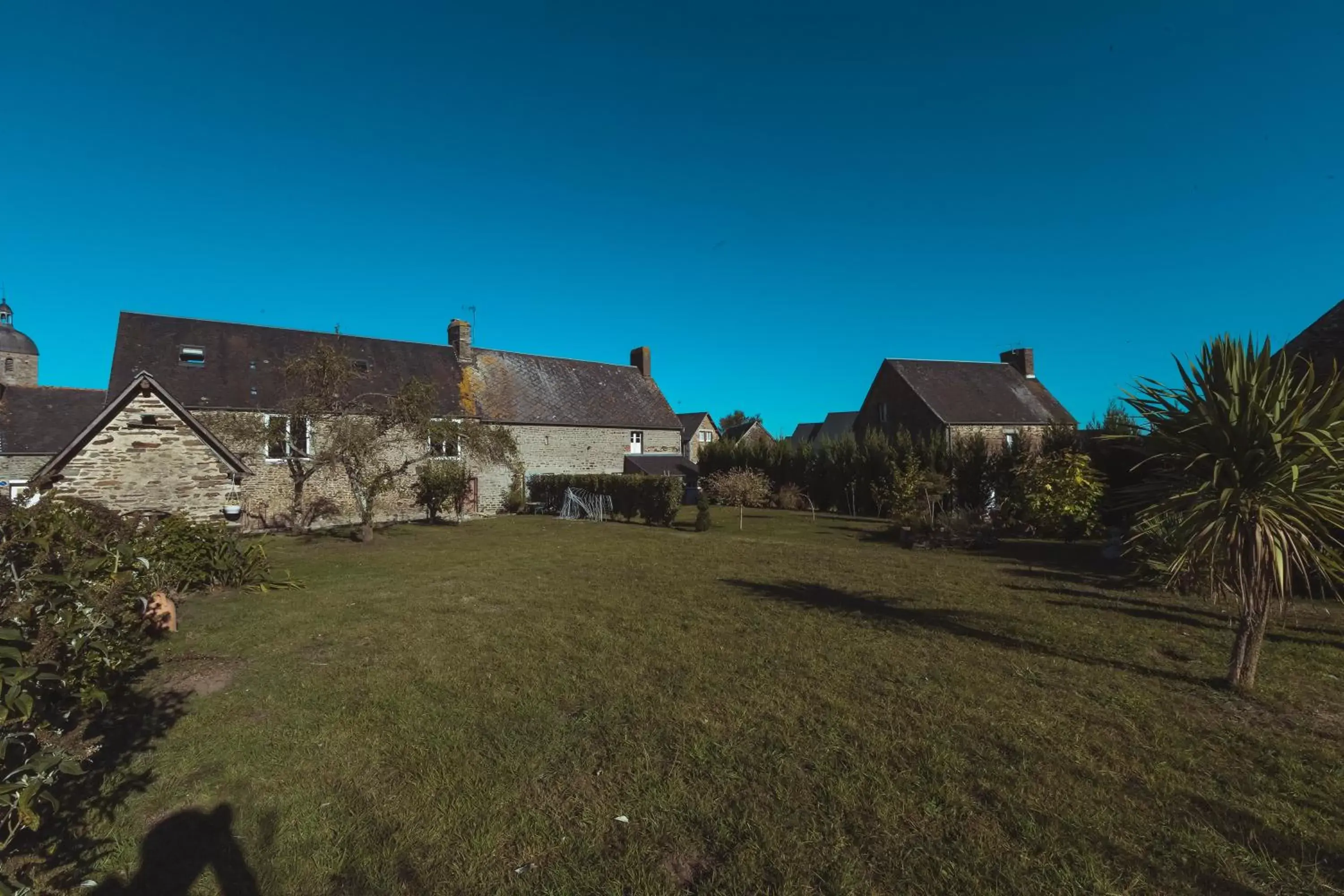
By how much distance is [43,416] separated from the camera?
84.5 ft

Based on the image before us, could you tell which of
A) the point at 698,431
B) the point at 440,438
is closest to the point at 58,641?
the point at 440,438

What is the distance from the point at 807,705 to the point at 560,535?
45.1ft

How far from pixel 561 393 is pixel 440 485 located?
8963 millimetres

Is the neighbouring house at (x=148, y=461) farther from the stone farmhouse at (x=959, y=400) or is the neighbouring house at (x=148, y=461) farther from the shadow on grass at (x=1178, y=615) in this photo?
the stone farmhouse at (x=959, y=400)

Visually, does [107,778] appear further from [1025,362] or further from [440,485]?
[1025,362]

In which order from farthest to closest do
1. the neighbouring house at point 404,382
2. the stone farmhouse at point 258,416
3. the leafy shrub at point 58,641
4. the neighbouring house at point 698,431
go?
the neighbouring house at point 698,431, the neighbouring house at point 404,382, the stone farmhouse at point 258,416, the leafy shrub at point 58,641

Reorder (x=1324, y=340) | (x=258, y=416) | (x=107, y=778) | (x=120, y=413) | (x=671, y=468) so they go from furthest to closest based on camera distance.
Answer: (x=671, y=468), (x=258, y=416), (x=120, y=413), (x=1324, y=340), (x=107, y=778)

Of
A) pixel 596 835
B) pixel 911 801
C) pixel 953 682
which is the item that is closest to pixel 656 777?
pixel 596 835

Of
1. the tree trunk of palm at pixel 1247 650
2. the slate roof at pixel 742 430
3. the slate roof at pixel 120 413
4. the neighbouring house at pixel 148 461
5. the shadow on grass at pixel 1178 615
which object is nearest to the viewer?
the tree trunk of palm at pixel 1247 650

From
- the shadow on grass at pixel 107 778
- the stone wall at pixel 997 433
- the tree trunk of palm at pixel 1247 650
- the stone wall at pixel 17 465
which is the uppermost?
the stone wall at pixel 997 433

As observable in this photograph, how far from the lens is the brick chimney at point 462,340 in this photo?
27.9m

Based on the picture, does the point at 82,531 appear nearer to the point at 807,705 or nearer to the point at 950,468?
the point at 807,705

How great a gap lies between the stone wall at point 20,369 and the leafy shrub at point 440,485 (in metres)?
42.6

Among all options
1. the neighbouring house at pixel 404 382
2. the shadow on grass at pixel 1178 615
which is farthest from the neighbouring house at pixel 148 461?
the shadow on grass at pixel 1178 615
